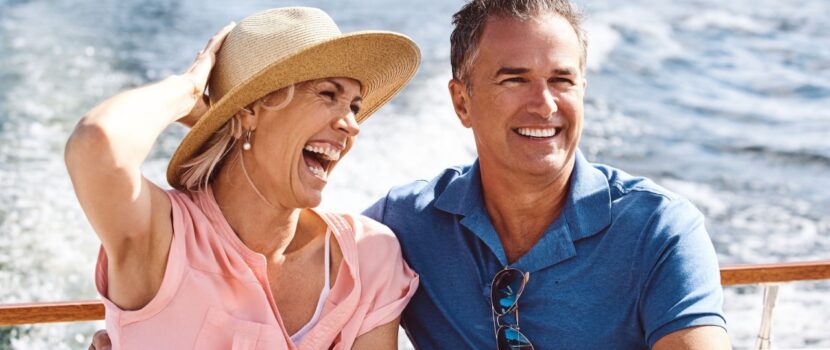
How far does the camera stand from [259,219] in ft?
7.85

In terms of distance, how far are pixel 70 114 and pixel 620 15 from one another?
8.20 meters

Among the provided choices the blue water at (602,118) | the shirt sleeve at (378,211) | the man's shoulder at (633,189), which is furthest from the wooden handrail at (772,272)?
the blue water at (602,118)

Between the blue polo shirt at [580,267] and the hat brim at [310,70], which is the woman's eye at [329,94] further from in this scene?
the blue polo shirt at [580,267]

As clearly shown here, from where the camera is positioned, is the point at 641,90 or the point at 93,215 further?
the point at 641,90

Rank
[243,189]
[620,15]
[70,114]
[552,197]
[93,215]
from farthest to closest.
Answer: [620,15]
[70,114]
[552,197]
[243,189]
[93,215]

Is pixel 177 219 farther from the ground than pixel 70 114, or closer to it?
farther from the ground

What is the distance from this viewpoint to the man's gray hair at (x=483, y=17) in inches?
99.7

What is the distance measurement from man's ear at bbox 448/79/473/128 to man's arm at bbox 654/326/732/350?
80 centimetres

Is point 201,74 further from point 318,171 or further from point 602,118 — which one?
point 602,118

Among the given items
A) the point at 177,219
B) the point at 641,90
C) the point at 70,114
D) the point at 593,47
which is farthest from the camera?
the point at 593,47

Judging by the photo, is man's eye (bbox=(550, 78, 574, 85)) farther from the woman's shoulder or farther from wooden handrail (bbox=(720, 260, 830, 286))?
wooden handrail (bbox=(720, 260, 830, 286))

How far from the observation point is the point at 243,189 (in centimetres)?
239

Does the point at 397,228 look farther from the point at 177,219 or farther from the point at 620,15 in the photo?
the point at 620,15

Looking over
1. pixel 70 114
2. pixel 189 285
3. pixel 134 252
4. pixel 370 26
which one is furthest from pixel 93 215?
pixel 370 26
